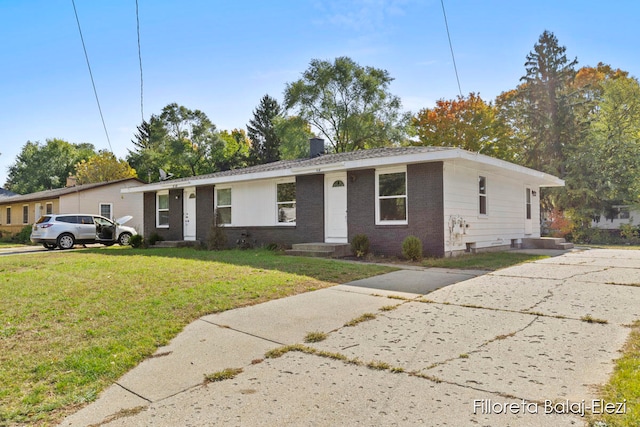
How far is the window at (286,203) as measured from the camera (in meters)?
14.4

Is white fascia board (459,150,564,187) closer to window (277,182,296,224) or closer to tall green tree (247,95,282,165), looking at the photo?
window (277,182,296,224)

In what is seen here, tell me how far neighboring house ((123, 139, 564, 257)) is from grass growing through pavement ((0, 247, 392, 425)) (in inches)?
113

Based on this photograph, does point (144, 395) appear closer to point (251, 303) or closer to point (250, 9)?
point (251, 303)

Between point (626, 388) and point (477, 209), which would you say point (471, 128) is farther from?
point (626, 388)

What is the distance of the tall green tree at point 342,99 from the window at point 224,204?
74.5 feet

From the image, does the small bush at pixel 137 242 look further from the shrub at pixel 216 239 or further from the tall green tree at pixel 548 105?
the tall green tree at pixel 548 105

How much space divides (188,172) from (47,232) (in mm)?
25314

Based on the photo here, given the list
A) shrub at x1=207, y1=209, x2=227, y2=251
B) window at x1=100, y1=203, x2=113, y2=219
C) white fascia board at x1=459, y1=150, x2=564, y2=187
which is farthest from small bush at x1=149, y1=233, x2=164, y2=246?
white fascia board at x1=459, y1=150, x2=564, y2=187

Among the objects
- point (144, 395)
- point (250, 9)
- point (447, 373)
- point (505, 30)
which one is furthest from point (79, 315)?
point (505, 30)

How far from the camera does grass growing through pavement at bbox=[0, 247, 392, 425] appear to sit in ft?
11.0

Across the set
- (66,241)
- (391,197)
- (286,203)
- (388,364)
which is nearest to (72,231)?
(66,241)

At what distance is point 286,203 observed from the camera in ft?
47.9

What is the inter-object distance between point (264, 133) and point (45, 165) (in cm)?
2689

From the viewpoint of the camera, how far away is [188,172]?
42.6 m
